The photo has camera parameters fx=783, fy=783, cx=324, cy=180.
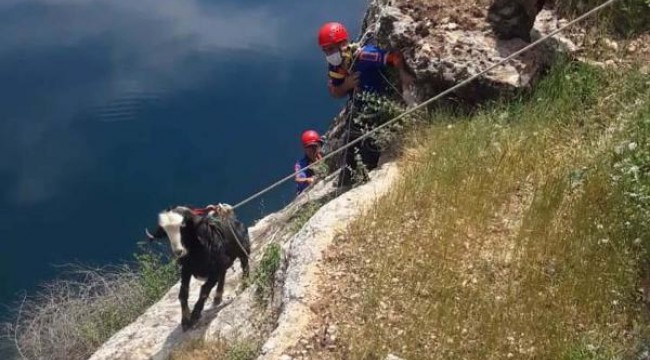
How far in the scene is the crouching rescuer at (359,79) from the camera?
787 centimetres

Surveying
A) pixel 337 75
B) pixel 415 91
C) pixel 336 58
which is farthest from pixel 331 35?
pixel 415 91

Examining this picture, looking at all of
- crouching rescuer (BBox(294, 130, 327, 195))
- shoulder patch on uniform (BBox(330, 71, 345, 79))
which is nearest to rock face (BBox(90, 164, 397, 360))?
shoulder patch on uniform (BBox(330, 71, 345, 79))

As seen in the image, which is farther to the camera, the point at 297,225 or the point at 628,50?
the point at 297,225

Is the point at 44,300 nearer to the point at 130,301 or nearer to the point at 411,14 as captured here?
the point at 130,301

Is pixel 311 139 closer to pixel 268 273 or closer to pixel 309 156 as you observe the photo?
pixel 309 156

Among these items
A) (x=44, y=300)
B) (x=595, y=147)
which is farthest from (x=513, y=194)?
(x=44, y=300)

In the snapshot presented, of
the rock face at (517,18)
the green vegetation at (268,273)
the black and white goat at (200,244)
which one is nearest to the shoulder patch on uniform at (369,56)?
the rock face at (517,18)

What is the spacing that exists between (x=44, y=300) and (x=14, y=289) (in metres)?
5.79

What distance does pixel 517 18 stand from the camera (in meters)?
7.57

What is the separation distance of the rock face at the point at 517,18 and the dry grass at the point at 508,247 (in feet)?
3.05

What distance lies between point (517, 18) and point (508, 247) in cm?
298

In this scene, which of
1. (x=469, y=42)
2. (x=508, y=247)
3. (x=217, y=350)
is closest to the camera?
(x=508, y=247)

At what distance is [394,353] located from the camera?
4.97 m

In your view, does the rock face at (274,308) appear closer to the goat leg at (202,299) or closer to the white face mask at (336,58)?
the goat leg at (202,299)
